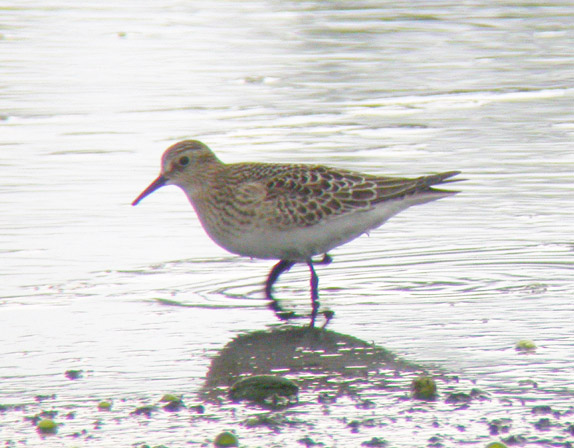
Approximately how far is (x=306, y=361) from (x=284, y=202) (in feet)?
6.40

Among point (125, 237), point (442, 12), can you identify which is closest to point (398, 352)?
point (125, 237)

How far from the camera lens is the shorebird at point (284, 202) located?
8023 mm

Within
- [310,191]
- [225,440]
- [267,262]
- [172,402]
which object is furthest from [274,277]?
[225,440]

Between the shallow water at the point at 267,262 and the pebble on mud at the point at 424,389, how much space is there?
0.53 feet

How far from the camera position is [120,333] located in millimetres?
7000

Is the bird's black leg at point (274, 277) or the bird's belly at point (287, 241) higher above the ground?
the bird's belly at point (287, 241)

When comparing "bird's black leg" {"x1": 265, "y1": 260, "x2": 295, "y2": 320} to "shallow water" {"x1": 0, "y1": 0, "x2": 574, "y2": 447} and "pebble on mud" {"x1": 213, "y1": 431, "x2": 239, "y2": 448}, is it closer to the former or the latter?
"shallow water" {"x1": 0, "y1": 0, "x2": 574, "y2": 447}

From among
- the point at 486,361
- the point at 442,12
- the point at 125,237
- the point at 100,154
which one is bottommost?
the point at 486,361

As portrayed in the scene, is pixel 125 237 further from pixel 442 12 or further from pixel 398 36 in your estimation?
pixel 442 12

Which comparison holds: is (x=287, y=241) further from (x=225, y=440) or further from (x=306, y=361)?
(x=225, y=440)

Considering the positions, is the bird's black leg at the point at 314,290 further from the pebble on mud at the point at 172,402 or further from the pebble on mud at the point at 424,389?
the pebble on mud at the point at 172,402

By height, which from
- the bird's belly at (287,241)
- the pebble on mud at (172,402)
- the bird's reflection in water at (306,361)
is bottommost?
the pebble on mud at (172,402)

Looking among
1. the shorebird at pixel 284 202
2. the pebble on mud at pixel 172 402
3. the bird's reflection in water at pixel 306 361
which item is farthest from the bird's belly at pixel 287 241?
the pebble on mud at pixel 172 402

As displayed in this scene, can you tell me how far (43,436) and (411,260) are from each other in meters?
3.95
